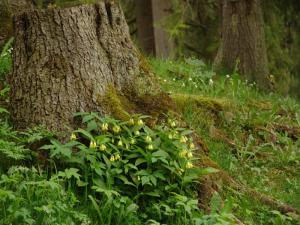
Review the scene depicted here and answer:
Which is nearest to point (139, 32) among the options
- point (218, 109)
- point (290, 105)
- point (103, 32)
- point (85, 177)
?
point (290, 105)

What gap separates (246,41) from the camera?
10805mm

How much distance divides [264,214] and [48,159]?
6.98ft

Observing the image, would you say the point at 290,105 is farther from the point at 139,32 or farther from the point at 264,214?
the point at 139,32

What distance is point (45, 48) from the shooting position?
5.45 m

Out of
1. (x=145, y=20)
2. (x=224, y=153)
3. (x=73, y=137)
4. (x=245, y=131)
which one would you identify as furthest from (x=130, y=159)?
(x=145, y=20)

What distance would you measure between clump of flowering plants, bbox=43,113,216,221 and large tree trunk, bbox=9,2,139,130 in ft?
0.86

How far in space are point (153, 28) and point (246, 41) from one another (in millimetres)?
6613

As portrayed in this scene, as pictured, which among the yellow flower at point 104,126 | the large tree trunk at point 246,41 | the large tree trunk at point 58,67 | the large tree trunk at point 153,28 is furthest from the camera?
the large tree trunk at point 153,28

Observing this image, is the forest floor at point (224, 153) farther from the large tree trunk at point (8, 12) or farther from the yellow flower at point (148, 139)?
the large tree trunk at point (8, 12)

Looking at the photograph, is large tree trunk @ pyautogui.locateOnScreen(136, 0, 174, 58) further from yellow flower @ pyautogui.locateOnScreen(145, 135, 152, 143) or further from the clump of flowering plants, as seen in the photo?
yellow flower @ pyautogui.locateOnScreen(145, 135, 152, 143)

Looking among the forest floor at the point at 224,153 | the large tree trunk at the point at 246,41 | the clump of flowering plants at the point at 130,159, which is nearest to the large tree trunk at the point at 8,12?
the forest floor at the point at 224,153

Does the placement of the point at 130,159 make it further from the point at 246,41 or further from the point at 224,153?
the point at 246,41

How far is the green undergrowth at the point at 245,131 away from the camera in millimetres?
6301

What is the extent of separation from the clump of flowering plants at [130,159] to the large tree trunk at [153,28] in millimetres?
10858
